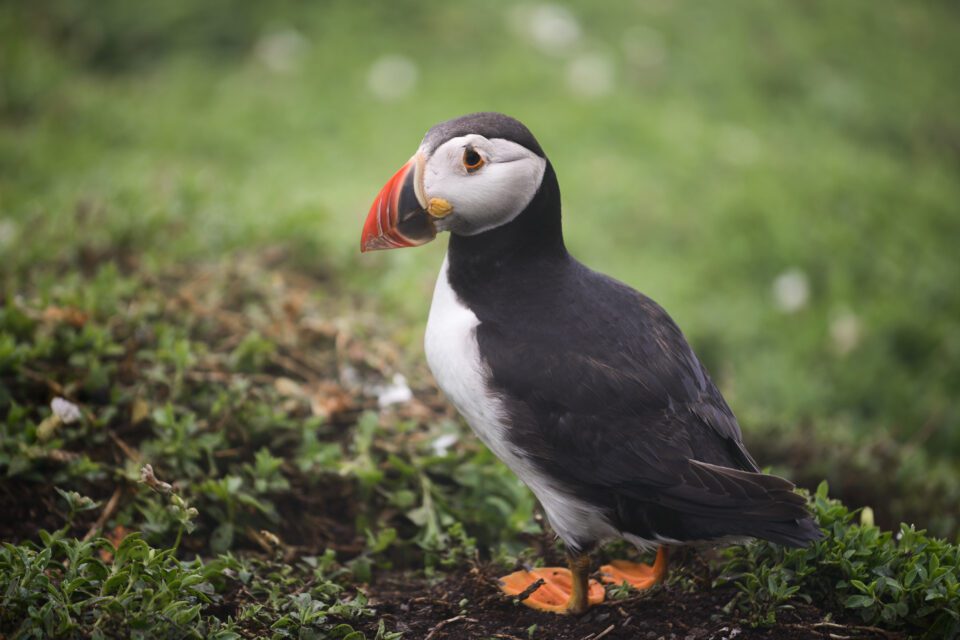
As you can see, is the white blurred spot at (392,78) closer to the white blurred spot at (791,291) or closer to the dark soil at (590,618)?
the white blurred spot at (791,291)

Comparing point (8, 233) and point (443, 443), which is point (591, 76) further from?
point (443, 443)

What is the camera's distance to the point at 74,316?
325 centimetres

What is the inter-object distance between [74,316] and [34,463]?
664 millimetres

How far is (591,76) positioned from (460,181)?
15.4 feet

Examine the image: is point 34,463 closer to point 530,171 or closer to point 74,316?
point 74,316

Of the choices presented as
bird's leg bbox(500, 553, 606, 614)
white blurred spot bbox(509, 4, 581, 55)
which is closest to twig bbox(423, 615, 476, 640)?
bird's leg bbox(500, 553, 606, 614)

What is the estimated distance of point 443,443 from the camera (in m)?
3.16

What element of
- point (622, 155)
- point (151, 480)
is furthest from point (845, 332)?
point (151, 480)

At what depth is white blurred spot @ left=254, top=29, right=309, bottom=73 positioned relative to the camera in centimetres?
682

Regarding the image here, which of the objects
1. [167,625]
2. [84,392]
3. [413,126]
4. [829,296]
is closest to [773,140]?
[829,296]

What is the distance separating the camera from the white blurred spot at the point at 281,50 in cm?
682

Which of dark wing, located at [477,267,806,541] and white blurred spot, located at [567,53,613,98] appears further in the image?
white blurred spot, located at [567,53,613,98]

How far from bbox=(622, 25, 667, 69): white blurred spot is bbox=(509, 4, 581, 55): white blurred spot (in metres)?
0.42

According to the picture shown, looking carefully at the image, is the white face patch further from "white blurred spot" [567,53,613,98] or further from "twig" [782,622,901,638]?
"white blurred spot" [567,53,613,98]
